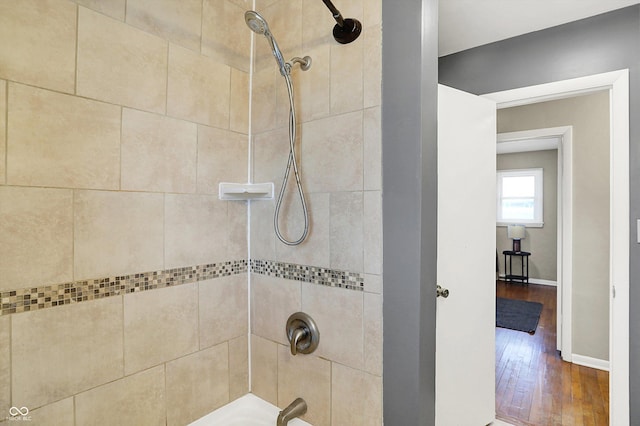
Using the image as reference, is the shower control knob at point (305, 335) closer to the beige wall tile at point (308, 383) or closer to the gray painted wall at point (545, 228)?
the beige wall tile at point (308, 383)

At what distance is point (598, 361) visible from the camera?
287 centimetres

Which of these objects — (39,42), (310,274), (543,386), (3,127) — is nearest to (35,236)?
(3,127)

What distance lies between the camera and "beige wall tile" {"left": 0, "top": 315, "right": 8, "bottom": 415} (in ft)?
3.11

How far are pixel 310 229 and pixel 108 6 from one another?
3.69ft

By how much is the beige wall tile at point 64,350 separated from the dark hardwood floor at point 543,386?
249cm

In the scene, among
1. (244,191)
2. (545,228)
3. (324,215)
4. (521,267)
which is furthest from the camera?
(521,267)

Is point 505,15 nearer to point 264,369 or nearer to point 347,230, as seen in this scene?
point 347,230

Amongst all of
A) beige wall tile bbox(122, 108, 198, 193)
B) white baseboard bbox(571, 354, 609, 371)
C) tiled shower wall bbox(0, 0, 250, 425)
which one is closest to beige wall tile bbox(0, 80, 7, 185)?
tiled shower wall bbox(0, 0, 250, 425)

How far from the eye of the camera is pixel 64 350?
107cm

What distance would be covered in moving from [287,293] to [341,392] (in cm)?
48

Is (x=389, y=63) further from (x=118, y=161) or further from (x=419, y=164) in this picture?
(x=118, y=161)

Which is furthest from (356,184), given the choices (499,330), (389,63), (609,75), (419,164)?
(499,330)

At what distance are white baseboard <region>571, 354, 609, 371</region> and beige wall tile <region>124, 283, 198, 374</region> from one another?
3.42m

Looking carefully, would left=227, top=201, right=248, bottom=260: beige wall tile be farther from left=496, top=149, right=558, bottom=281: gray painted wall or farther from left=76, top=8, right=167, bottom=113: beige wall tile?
left=496, top=149, right=558, bottom=281: gray painted wall
